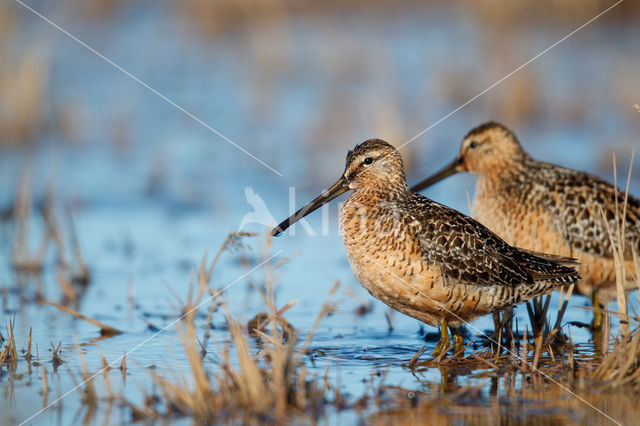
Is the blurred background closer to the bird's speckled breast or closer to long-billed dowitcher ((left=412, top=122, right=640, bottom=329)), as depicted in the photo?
the bird's speckled breast

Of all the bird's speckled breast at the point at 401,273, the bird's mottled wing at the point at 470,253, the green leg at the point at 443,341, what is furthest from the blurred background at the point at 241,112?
the bird's mottled wing at the point at 470,253

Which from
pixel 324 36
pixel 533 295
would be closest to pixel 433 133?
pixel 324 36

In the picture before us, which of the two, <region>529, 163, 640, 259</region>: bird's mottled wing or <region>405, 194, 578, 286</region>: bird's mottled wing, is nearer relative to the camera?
<region>405, 194, 578, 286</region>: bird's mottled wing

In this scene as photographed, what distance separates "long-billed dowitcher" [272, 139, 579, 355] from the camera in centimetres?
490

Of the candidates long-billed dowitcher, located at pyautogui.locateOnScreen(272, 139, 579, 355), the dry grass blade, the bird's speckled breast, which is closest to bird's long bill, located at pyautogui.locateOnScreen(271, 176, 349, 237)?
long-billed dowitcher, located at pyautogui.locateOnScreen(272, 139, 579, 355)

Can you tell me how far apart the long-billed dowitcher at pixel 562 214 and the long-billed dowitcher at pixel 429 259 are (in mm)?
857

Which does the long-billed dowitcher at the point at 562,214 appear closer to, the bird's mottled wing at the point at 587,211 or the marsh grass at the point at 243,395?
the bird's mottled wing at the point at 587,211

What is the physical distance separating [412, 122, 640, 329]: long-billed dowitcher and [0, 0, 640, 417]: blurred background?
1.05 metres

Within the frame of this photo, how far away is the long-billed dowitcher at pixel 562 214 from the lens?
6.13 meters

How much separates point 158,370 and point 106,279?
7.39 ft

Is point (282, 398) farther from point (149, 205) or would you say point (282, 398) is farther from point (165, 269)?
point (149, 205)

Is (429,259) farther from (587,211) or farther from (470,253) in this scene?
(587,211)

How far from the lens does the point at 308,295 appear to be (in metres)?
6.57

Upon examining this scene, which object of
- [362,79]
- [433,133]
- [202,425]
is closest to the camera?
[202,425]
